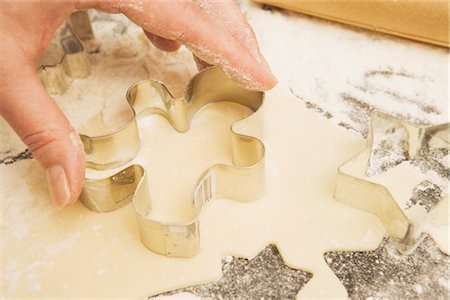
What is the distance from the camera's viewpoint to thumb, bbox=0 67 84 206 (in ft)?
3.91

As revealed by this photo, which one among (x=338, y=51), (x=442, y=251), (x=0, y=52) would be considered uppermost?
(x=0, y=52)

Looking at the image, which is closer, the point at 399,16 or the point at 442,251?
the point at 442,251

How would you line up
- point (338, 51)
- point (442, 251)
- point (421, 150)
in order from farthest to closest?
point (338, 51) < point (421, 150) < point (442, 251)

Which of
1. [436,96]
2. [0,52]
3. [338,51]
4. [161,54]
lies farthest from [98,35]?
[436,96]

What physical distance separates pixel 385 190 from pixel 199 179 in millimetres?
454

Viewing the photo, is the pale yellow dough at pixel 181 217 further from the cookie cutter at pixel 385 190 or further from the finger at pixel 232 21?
the finger at pixel 232 21

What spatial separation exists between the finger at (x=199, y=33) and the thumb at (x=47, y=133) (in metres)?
0.32

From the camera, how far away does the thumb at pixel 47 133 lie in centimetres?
119

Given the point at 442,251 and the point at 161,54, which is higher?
the point at 161,54

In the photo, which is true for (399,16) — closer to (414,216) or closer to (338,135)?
(338,135)

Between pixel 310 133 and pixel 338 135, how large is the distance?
0.27 ft

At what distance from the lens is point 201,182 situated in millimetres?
1315

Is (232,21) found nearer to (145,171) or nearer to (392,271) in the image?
(145,171)

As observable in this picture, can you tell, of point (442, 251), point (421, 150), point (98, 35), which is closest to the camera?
point (442, 251)
